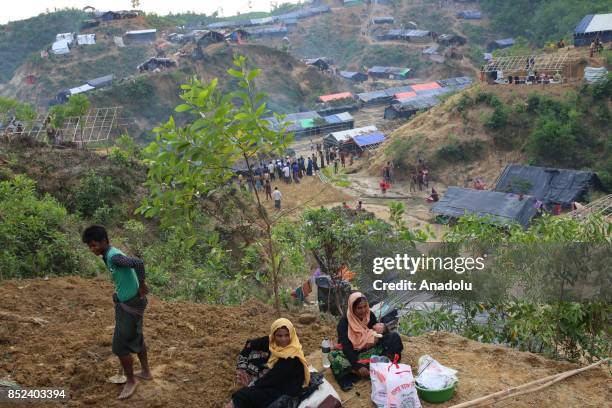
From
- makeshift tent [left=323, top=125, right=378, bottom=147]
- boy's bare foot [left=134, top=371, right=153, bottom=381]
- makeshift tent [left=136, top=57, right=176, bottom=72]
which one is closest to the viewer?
boy's bare foot [left=134, top=371, right=153, bottom=381]

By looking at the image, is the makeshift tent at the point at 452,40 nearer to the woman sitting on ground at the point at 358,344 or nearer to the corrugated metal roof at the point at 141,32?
the corrugated metal roof at the point at 141,32

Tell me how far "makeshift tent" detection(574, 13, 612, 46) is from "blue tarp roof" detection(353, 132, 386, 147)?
45.0 feet

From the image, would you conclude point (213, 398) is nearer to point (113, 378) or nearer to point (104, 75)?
point (113, 378)

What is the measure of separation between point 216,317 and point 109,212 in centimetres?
689

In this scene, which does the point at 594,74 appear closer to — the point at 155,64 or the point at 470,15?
the point at 155,64

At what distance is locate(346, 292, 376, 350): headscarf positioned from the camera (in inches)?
183

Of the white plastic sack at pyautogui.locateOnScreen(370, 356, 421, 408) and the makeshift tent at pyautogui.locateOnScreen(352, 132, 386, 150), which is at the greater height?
the white plastic sack at pyautogui.locateOnScreen(370, 356, 421, 408)

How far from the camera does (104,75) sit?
53.1m

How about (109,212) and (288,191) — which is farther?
(288,191)

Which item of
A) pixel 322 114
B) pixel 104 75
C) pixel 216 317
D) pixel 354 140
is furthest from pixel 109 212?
pixel 104 75

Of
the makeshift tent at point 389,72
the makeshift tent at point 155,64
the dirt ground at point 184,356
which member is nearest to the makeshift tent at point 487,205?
the dirt ground at point 184,356

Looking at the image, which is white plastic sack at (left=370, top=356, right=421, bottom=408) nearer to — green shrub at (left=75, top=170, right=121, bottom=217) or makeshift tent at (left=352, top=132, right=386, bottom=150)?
green shrub at (left=75, top=170, right=121, bottom=217)

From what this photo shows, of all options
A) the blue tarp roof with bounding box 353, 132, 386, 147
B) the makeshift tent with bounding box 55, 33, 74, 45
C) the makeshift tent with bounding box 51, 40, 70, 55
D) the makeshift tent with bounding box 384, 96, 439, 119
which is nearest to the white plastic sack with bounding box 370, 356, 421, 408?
the blue tarp roof with bounding box 353, 132, 386, 147

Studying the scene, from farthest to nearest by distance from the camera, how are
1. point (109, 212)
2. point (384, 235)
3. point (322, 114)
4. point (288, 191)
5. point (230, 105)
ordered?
point (322, 114)
point (288, 191)
point (109, 212)
point (384, 235)
point (230, 105)
